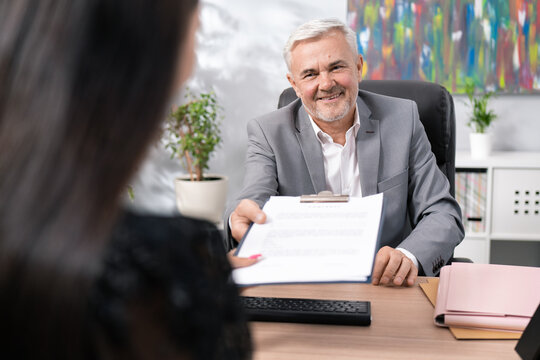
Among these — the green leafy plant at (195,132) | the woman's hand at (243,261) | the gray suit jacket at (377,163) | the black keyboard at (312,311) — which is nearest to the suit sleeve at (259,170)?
the gray suit jacket at (377,163)

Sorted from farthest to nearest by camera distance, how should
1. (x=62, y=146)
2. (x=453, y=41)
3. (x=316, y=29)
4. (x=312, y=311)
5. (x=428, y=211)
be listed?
(x=453, y=41)
(x=316, y=29)
(x=428, y=211)
(x=312, y=311)
(x=62, y=146)

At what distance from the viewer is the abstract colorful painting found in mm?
2967

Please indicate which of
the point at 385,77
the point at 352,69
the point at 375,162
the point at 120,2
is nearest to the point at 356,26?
the point at 385,77

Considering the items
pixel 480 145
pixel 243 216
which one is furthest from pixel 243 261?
pixel 480 145

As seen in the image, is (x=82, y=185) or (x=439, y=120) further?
(x=439, y=120)

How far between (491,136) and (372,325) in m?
2.12

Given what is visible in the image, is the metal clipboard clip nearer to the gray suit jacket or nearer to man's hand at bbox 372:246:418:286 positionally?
man's hand at bbox 372:246:418:286

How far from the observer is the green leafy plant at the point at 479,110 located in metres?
2.87

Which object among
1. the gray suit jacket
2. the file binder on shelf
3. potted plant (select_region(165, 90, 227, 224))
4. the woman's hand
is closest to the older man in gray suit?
the gray suit jacket

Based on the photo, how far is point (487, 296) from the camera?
1015 millimetres

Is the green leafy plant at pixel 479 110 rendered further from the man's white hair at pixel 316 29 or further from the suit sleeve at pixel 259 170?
the suit sleeve at pixel 259 170

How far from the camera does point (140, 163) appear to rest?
39cm

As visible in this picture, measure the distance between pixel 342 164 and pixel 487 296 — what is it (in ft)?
2.83

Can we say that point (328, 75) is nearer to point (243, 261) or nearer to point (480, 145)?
point (243, 261)
